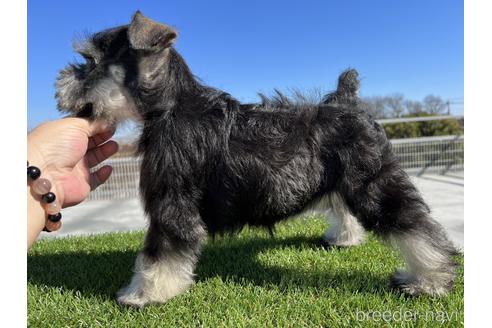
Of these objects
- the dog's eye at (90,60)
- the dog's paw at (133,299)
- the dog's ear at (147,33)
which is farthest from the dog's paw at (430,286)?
the dog's eye at (90,60)

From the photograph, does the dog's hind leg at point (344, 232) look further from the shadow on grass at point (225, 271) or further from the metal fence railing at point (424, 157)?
the metal fence railing at point (424, 157)

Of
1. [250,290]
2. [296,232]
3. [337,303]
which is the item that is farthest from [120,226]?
[337,303]

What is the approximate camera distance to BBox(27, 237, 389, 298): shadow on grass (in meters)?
3.47

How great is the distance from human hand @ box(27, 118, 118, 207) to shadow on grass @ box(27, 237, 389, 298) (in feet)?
3.03

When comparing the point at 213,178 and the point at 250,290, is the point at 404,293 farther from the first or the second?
the point at 213,178

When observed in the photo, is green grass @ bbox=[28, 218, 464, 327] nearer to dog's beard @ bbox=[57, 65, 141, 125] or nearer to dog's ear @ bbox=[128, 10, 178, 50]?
dog's beard @ bbox=[57, 65, 141, 125]

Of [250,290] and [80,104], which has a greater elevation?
[80,104]

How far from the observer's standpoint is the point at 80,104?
3.03 meters

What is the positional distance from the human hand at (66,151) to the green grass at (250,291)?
89 centimetres

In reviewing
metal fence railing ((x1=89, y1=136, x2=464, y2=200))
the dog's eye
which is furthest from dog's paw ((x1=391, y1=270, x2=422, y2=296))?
metal fence railing ((x1=89, y1=136, x2=464, y2=200))

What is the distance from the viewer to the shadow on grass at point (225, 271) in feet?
11.4

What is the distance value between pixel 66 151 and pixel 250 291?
1.88m

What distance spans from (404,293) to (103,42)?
3.09 m

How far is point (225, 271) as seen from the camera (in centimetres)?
387
